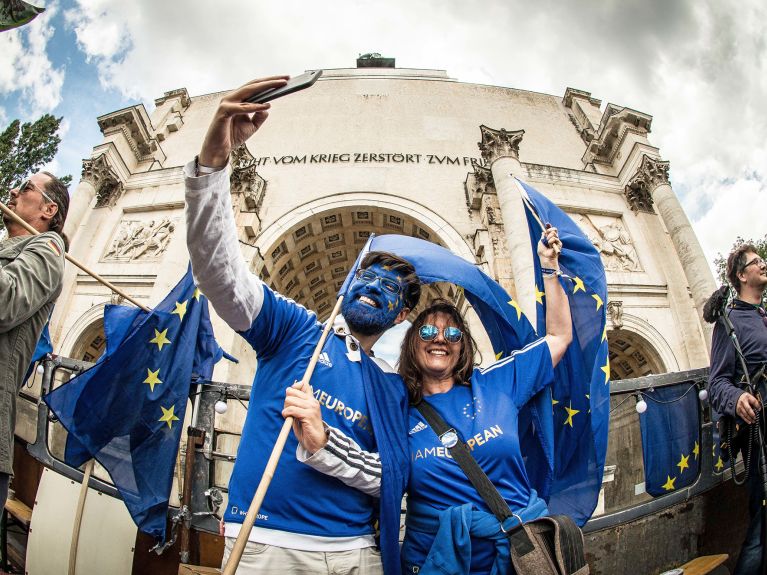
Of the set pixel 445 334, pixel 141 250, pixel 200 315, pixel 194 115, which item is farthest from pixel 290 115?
pixel 445 334

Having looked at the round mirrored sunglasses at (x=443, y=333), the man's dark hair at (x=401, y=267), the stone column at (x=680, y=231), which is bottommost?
the round mirrored sunglasses at (x=443, y=333)

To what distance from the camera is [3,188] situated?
10.9 metres

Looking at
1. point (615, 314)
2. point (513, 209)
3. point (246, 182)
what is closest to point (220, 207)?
point (513, 209)

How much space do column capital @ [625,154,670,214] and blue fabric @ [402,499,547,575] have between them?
593 inches

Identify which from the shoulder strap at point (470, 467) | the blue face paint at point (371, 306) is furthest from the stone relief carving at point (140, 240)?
the shoulder strap at point (470, 467)

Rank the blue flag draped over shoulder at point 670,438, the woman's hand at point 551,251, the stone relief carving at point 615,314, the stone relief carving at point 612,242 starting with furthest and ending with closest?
the stone relief carving at point 612,242 → the stone relief carving at point 615,314 → the blue flag draped over shoulder at point 670,438 → the woman's hand at point 551,251

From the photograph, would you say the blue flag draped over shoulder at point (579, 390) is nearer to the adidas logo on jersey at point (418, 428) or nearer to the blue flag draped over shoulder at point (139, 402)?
the adidas logo on jersey at point (418, 428)

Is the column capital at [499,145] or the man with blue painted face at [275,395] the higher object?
the column capital at [499,145]

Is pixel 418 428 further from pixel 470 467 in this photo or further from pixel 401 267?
pixel 401 267

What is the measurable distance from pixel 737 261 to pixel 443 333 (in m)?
3.02

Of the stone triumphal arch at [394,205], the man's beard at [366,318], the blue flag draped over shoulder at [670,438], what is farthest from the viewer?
the stone triumphal arch at [394,205]

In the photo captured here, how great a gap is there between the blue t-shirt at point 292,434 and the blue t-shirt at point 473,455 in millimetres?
216

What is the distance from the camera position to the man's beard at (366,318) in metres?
2.05

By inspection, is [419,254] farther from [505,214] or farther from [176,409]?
[505,214]
